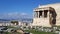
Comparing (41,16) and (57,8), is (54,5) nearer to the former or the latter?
(57,8)

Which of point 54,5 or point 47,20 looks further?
point 54,5

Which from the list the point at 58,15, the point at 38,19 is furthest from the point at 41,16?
the point at 58,15

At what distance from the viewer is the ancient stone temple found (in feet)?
147

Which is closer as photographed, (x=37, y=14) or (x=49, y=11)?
(x=49, y=11)

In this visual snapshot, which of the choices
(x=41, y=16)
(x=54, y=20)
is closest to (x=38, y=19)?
(x=41, y=16)

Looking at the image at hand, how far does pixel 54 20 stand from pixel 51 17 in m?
2.22

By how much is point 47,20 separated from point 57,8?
5384mm

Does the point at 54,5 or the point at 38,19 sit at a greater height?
→ the point at 54,5

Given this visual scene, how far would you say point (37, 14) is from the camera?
1927 inches

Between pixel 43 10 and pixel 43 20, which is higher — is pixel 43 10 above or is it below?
above

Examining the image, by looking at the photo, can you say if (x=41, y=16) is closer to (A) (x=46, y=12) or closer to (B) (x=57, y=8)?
(A) (x=46, y=12)

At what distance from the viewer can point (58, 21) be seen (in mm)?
45875

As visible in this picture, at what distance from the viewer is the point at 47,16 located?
45406mm

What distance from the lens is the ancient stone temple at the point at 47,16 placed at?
4469cm
